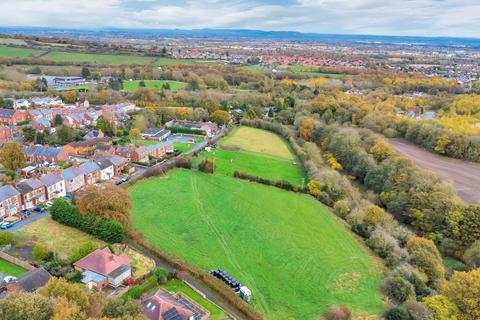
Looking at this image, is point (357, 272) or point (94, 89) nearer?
point (357, 272)

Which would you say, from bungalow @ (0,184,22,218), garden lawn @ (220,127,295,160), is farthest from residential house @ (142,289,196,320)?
garden lawn @ (220,127,295,160)

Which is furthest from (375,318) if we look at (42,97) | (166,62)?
(166,62)

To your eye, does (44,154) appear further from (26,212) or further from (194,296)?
(194,296)

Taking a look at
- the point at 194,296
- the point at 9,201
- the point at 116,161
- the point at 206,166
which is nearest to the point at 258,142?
the point at 206,166

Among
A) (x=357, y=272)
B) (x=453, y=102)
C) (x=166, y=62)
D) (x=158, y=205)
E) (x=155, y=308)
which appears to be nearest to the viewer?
(x=155, y=308)

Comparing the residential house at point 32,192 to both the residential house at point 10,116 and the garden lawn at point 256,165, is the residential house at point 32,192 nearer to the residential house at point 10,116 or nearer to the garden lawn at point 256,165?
the garden lawn at point 256,165

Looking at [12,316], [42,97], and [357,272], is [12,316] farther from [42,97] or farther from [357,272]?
[42,97]
